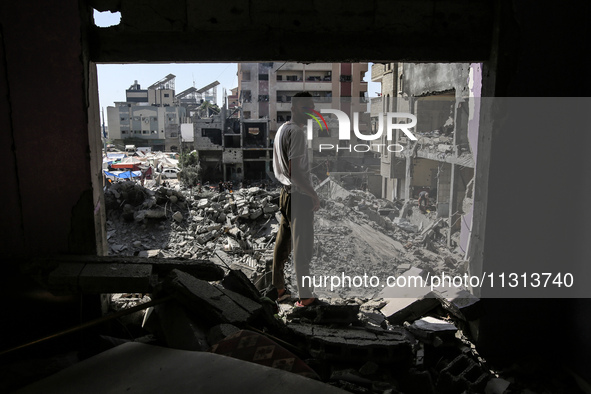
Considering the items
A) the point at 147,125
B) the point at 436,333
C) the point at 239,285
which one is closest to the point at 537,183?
the point at 436,333

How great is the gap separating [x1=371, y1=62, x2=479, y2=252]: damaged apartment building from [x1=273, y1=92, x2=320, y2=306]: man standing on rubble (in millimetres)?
5756

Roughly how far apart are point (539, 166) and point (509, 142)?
285 millimetres

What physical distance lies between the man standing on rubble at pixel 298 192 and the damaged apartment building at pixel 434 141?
5.76 metres

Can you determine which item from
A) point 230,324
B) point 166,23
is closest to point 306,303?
point 230,324

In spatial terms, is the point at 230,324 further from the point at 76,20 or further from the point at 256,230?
the point at 256,230

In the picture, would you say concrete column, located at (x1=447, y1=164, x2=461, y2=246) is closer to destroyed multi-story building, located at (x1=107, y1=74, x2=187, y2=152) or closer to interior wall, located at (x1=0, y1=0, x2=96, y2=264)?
interior wall, located at (x1=0, y1=0, x2=96, y2=264)

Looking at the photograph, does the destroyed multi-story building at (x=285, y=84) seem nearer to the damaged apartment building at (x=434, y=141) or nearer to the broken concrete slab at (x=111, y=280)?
the damaged apartment building at (x=434, y=141)

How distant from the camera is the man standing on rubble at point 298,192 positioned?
4.00 meters

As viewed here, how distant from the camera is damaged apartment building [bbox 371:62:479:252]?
13.2 metres

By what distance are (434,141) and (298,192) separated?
13.8 meters

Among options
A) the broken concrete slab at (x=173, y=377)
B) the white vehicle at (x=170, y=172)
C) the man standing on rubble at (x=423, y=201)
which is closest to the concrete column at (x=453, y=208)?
the man standing on rubble at (x=423, y=201)

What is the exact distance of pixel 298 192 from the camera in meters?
4.01

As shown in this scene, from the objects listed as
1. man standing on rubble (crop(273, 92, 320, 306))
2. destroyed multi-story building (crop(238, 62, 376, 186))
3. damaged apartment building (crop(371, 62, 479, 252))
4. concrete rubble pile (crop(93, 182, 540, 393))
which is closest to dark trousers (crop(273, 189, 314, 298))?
man standing on rubble (crop(273, 92, 320, 306))

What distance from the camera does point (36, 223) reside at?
284 centimetres
